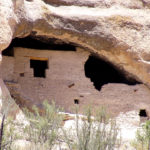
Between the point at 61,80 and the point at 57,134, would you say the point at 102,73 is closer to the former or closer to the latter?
the point at 61,80

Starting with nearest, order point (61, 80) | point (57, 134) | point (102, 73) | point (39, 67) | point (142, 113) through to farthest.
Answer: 1. point (57, 134)
2. point (61, 80)
3. point (142, 113)
4. point (39, 67)
5. point (102, 73)

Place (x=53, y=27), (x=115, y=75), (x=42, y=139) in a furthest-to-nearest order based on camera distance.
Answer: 1. (x=115, y=75)
2. (x=53, y=27)
3. (x=42, y=139)

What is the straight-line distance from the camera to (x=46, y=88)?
38.9ft

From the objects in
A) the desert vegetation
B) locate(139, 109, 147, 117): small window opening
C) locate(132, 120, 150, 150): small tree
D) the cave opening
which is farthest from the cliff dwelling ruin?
locate(132, 120, 150, 150): small tree

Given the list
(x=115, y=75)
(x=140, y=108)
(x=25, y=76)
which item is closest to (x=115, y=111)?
(x=140, y=108)

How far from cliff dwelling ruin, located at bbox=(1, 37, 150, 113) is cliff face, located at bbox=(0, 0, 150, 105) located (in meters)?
0.49

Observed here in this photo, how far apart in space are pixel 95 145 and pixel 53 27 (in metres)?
4.97

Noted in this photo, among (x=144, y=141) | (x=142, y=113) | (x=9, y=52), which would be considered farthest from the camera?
(x=142, y=113)

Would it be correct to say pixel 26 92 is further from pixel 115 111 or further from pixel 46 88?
pixel 115 111

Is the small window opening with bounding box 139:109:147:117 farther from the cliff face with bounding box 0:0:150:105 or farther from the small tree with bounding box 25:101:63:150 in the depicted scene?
the small tree with bounding box 25:101:63:150

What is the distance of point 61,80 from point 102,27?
71.5 inches

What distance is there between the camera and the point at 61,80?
1202cm

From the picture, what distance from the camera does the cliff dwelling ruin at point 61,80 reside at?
38.6ft

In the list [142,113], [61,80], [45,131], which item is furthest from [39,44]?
[45,131]
